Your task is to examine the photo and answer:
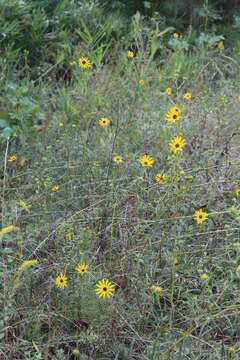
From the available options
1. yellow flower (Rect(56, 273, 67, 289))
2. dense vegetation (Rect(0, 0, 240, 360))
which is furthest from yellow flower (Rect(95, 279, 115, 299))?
yellow flower (Rect(56, 273, 67, 289))

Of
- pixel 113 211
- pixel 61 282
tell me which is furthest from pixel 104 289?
pixel 113 211

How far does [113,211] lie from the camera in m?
2.39

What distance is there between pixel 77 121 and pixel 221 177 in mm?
1086

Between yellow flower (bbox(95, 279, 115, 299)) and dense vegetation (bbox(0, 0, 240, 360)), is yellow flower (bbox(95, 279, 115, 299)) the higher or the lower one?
the higher one

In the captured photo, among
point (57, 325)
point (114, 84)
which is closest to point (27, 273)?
point (57, 325)

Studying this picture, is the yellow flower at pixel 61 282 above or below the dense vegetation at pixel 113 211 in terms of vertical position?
above

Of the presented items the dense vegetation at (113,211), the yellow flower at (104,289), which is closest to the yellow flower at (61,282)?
the dense vegetation at (113,211)

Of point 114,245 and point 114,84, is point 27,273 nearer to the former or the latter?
point 114,245

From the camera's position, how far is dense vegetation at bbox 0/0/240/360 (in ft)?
6.39

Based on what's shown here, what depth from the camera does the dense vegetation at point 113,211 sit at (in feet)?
6.39

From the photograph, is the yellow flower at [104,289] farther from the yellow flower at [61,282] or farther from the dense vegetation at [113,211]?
the yellow flower at [61,282]

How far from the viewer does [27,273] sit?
2115 millimetres

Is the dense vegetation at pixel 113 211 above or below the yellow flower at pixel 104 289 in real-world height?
below

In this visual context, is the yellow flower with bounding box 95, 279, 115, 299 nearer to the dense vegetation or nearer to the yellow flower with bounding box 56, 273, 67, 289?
the dense vegetation
